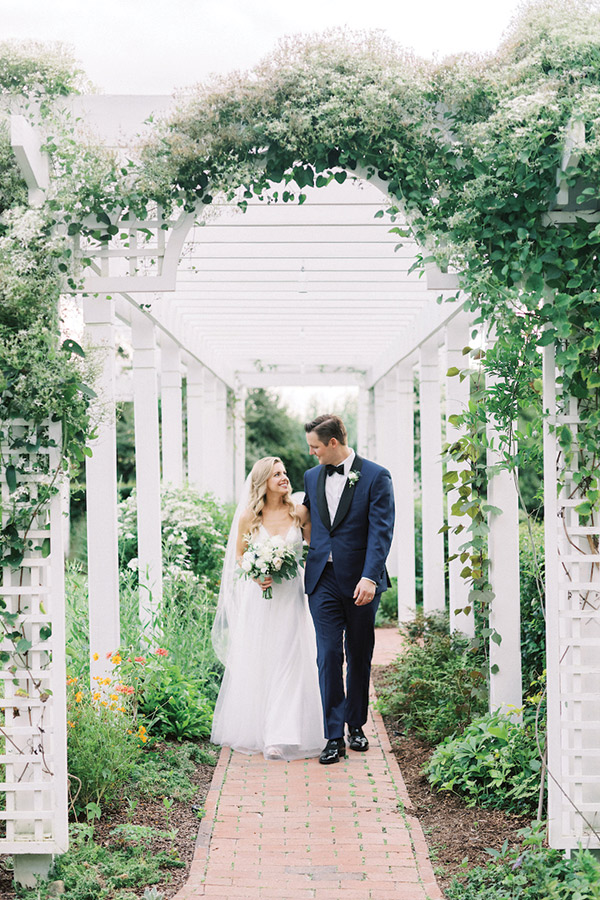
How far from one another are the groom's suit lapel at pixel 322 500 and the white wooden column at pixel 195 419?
5339 millimetres

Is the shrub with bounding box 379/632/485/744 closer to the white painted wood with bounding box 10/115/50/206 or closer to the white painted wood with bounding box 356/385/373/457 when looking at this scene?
the white painted wood with bounding box 10/115/50/206

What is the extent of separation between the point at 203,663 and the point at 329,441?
83.9 inches

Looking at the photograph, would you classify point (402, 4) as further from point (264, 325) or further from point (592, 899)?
point (592, 899)

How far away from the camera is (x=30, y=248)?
3557mm

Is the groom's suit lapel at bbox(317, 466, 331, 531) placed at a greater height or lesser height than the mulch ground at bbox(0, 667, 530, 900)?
greater

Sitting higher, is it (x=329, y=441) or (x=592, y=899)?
(x=329, y=441)

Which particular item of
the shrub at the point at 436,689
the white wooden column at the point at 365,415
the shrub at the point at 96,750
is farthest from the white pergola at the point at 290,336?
the white wooden column at the point at 365,415

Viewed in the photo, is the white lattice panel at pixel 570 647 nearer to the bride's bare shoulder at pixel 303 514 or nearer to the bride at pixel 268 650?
the bride at pixel 268 650

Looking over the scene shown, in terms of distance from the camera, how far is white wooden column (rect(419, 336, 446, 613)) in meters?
7.36

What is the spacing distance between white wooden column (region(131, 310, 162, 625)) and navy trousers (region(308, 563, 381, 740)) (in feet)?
4.49

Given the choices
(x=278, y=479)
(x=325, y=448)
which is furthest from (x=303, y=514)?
(x=325, y=448)

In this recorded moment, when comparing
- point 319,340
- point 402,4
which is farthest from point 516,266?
point 402,4

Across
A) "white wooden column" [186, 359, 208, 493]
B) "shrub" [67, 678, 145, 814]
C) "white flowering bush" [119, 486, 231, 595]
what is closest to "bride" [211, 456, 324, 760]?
"shrub" [67, 678, 145, 814]

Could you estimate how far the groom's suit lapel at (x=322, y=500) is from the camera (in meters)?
5.36
